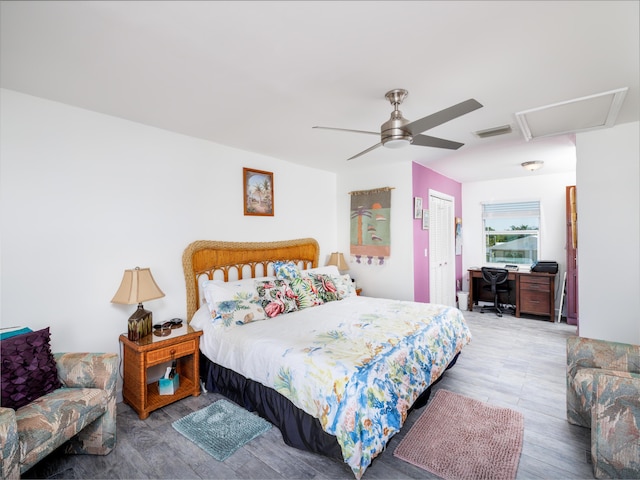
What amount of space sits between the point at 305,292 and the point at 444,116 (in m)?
2.17

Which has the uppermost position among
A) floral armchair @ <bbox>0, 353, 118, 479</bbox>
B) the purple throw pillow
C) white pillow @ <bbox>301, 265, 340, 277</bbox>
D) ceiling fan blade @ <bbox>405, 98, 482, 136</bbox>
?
ceiling fan blade @ <bbox>405, 98, 482, 136</bbox>

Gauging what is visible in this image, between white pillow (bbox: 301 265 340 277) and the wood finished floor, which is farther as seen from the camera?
white pillow (bbox: 301 265 340 277)

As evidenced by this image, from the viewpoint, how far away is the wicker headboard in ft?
10.2

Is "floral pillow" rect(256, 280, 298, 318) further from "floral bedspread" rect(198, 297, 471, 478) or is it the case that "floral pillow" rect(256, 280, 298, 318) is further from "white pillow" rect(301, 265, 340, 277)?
"white pillow" rect(301, 265, 340, 277)

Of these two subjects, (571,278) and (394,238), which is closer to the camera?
(394,238)

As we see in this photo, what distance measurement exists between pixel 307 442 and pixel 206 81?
2503 millimetres

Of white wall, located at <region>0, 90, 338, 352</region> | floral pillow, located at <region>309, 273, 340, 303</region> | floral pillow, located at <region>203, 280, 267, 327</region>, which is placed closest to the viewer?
white wall, located at <region>0, 90, 338, 352</region>

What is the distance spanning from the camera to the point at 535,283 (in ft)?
16.8

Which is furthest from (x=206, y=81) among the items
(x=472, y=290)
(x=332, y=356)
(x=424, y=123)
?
(x=472, y=290)

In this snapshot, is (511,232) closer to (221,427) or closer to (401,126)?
(401,126)

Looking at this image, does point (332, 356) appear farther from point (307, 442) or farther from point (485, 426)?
point (485, 426)

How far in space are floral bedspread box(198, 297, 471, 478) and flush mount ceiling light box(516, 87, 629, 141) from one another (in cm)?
197

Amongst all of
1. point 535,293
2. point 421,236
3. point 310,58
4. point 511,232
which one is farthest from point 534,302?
point 310,58

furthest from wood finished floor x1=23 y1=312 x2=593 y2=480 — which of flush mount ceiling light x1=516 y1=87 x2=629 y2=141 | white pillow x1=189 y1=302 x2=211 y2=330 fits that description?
flush mount ceiling light x1=516 y1=87 x2=629 y2=141
